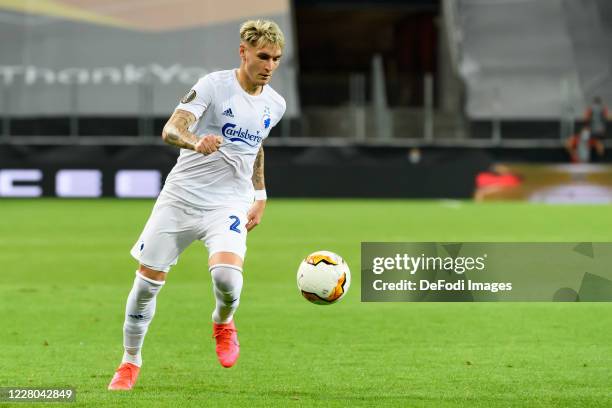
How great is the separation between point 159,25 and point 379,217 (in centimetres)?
1451

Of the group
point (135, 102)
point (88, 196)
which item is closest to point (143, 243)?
point (88, 196)

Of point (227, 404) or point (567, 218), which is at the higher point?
point (227, 404)

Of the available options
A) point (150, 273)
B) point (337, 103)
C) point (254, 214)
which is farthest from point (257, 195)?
point (337, 103)

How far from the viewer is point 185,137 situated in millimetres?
7484

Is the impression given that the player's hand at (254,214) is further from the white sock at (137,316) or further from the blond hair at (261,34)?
the blond hair at (261,34)

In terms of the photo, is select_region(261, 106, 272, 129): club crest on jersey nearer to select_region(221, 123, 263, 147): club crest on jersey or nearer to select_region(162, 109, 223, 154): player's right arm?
select_region(221, 123, 263, 147): club crest on jersey

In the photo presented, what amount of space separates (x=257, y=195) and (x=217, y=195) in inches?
28.0

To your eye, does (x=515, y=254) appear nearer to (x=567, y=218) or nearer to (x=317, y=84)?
(x=567, y=218)

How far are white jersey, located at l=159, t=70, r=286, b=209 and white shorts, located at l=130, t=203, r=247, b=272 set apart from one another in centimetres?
8

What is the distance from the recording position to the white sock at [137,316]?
26.0ft

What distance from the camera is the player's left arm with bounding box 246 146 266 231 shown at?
8.65m

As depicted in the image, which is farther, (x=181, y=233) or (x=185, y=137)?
(x=181, y=233)

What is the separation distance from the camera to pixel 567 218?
2492cm

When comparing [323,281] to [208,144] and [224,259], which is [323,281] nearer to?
[224,259]
